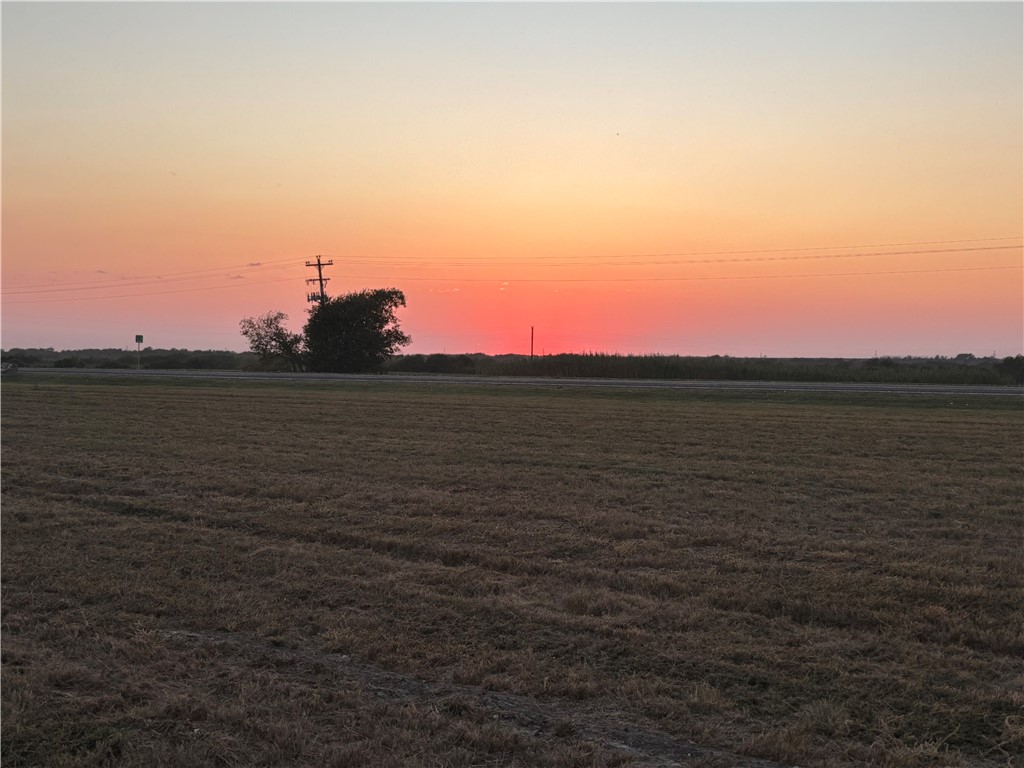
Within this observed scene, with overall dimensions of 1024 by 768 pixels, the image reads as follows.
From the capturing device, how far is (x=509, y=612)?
219 inches

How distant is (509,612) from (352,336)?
6027cm

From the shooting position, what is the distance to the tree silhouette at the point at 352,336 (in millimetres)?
64062

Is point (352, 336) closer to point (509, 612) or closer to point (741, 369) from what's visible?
point (741, 369)

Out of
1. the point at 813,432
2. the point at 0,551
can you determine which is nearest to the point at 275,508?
the point at 0,551

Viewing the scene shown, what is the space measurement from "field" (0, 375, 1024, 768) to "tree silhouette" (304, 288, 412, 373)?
2029 inches

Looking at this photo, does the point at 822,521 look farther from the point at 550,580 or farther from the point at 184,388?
the point at 184,388

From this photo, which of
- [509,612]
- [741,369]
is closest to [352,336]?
[741,369]

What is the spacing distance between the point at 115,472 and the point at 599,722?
9.58m

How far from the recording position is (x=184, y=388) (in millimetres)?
33625

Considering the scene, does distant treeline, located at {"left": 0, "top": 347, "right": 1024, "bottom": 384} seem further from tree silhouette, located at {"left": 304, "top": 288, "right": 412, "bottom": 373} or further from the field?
the field

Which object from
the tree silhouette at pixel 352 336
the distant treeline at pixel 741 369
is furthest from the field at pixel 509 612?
the tree silhouette at pixel 352 336

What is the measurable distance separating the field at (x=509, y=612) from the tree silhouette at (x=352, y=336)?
51539 mm

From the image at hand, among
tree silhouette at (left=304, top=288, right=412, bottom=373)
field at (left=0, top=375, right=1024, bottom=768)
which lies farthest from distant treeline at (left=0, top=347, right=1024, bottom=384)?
field at (left=0, top=375, right=1024, bottom=768)

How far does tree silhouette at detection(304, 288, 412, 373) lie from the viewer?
64062 mm
